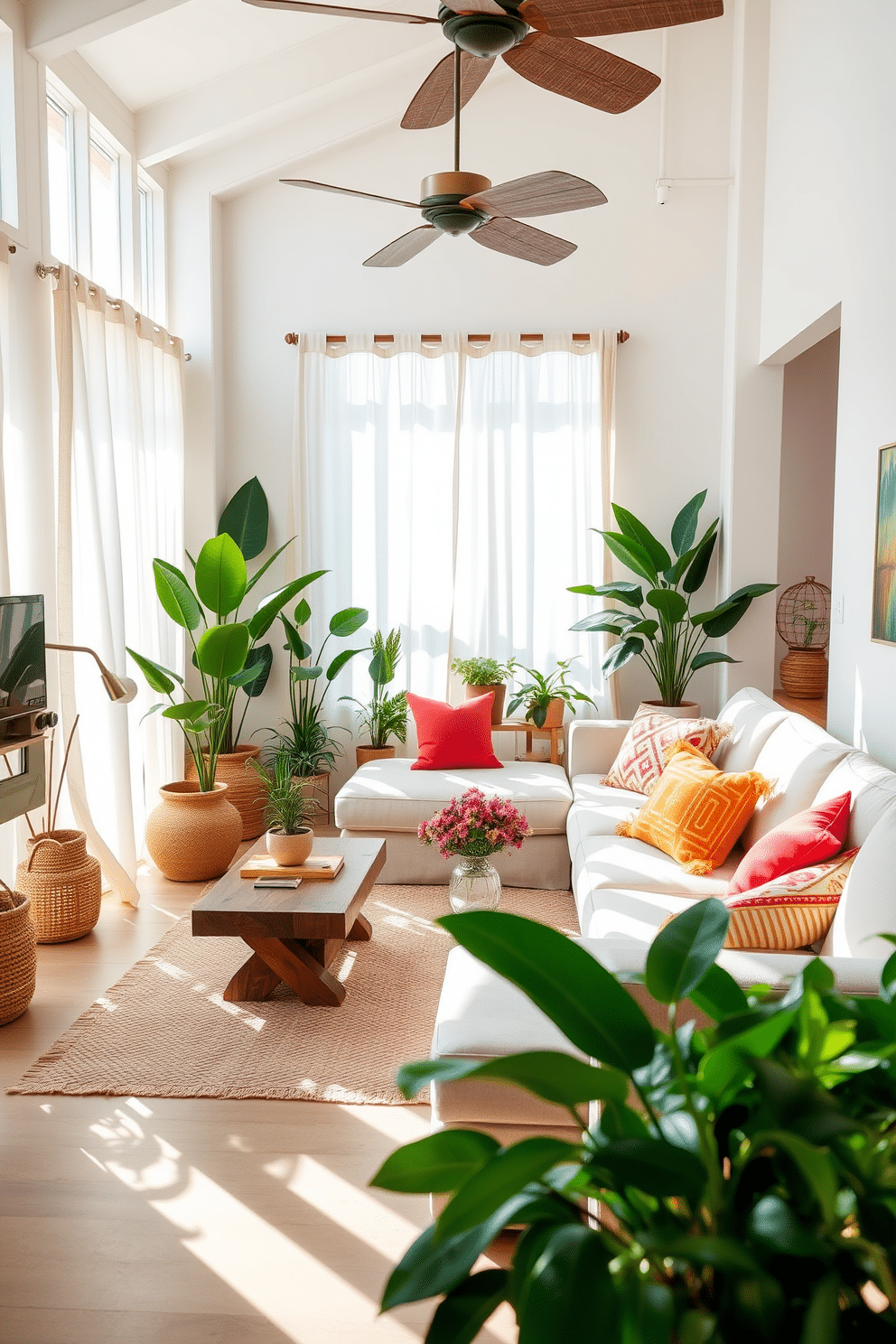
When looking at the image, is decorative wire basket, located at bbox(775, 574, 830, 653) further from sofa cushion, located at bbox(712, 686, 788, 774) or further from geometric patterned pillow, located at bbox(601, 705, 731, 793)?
geometric patterned pillow, located at bbox(601, 705, 731, 793)

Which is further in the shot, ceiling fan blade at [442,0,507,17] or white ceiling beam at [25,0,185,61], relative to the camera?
white ceiling beam at [25,0,185,61]

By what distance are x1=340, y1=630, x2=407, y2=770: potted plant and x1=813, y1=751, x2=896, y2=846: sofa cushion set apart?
290cm

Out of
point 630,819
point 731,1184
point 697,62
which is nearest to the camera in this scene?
point 731,1184

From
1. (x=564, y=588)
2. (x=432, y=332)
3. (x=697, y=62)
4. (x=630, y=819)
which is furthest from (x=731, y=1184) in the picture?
(x=697, y=62)

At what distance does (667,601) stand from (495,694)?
100 cm

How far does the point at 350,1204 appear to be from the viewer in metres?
2.35

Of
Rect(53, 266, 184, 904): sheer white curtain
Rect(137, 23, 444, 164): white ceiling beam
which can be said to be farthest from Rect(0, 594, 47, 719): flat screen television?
Rect(137, 23, 444, 164): white ceiling beam

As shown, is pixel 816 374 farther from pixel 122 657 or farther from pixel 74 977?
pixel 74 977

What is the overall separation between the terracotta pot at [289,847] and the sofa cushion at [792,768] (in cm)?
152

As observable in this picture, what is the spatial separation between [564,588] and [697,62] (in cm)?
284

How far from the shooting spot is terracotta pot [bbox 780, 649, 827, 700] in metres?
6.44

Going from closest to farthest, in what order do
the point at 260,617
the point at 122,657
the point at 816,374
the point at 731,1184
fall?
the point at 731,1184
the point at 122,657
the point at 260,617
the point at 816,374

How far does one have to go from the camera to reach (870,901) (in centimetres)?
228

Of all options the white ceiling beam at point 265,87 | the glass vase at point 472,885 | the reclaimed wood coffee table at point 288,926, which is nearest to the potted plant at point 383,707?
the glass vase at point 472,885
